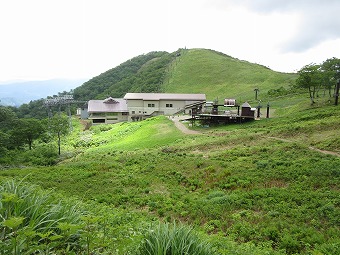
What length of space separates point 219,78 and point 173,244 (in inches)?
3497

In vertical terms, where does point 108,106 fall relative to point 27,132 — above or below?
above

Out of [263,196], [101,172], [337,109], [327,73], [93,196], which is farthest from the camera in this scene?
[327,73]

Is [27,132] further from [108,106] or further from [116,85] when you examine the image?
[116,85]

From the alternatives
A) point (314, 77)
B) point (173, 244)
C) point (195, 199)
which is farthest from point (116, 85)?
point (173, 244)

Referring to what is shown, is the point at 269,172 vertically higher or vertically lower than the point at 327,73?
lower

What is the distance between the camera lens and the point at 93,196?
14.1 metres

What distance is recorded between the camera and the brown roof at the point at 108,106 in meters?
64.0

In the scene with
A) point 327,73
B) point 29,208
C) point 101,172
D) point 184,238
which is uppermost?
point 327,73

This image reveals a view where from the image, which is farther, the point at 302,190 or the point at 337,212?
the point at 302,190

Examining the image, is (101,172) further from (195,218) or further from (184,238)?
(184,238)

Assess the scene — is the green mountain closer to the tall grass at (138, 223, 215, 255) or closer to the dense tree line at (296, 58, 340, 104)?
the dense tree line at (296, 58, 340, 104)

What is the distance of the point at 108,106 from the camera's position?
65250 mm

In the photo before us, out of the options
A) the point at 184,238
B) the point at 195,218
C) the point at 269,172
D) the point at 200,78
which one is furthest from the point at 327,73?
the point at 200,78

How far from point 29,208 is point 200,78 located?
90.5m
